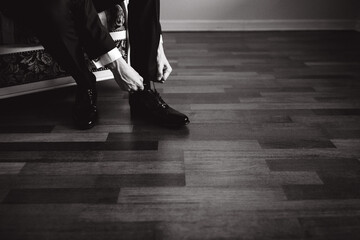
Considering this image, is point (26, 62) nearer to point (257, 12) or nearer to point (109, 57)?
point (109, 57)

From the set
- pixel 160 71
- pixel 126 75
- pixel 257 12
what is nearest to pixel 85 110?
pixel 126 75

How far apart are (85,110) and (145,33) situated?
1.32ft

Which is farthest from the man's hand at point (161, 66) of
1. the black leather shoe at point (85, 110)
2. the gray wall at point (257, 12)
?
the gray wall at point (257, 12)

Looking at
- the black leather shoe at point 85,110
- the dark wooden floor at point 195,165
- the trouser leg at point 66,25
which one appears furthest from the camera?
the black leather shoe at point 85,110

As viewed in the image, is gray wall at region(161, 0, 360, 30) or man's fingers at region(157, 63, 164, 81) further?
gray wall at region(161, 0, 360, 30)

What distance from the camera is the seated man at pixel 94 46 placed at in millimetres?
1350

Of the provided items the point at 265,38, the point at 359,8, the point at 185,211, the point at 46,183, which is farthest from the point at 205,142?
the point at 359,8

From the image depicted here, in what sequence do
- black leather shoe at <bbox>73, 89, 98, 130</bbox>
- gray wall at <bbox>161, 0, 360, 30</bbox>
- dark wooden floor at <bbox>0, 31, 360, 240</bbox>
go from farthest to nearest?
gray wall at <bbox>161, 0, 360, 30</bbox> → black leather shoe at <bbox>73, 89, 98, 130</bbox> → dark wooden floor at <bbox>0, 31, 360, 240</bbox>

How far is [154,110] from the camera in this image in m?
1.52

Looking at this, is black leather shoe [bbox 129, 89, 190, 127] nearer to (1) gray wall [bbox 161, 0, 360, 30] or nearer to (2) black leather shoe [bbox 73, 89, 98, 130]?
(2) black leather shoe [bbox 73, 89, 98, 130]

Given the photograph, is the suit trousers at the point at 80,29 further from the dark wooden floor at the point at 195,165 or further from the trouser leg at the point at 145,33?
the dark wooden floor at the point at 195,165

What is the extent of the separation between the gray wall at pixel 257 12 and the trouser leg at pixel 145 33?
7.28 ft

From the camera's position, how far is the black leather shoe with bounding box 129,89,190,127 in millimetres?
1481

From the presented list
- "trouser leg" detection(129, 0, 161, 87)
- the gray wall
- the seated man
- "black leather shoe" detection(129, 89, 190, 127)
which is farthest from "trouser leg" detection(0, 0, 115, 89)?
the gray wall
